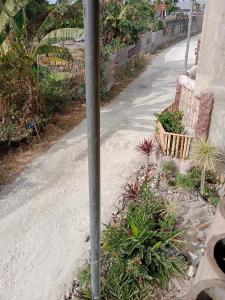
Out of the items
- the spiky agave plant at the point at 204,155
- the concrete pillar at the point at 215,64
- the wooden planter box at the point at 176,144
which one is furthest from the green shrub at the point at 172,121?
the spiky agave plant at the point at 204,155

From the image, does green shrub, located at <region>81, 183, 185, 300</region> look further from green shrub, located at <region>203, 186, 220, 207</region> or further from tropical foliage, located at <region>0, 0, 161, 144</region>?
tropical foliage, located at <region>0, 0, 161, 144</region>

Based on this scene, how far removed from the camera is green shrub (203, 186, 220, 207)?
7.45m

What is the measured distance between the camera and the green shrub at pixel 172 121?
890 cm

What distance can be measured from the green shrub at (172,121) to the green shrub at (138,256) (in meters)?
3.37

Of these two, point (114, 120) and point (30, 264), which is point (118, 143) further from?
point (30, 264)

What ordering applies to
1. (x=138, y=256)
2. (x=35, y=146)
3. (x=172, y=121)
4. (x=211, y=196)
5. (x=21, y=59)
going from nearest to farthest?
(x=138, y=256), (x=211, y=196), (x=21, y=59), (x=172, y=121), (x=35, y=146)

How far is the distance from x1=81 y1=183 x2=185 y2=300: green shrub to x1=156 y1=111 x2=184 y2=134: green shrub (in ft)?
11.0

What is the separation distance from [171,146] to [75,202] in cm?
321

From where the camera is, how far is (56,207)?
23.5ft

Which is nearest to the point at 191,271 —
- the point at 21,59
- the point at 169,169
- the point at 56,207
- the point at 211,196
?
the point at 211,196

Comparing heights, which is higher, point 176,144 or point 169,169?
point 176,144

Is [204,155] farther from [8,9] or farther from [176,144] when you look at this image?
[8,9]

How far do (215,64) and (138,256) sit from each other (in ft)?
15.9

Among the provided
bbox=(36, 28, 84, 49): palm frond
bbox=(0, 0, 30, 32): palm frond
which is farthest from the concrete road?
bbox=(0, 0, 30, 32): palm frond
